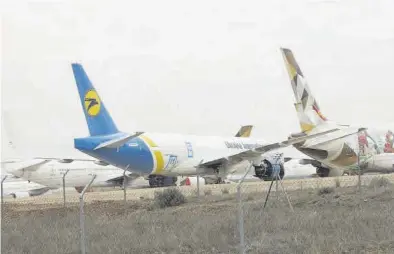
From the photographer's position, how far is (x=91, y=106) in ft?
75.6

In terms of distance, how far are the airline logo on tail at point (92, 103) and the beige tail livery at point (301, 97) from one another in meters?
7.30

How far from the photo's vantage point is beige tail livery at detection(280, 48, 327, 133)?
22750 millimetres

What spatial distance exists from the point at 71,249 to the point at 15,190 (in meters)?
41.6

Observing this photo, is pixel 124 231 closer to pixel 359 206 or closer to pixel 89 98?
pixel 359 206

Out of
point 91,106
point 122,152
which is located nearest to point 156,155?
point 122,152

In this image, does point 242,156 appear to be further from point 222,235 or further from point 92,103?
point 222,235

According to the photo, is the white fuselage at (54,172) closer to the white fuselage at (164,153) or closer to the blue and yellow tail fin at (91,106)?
the white fuselage at (164,153)

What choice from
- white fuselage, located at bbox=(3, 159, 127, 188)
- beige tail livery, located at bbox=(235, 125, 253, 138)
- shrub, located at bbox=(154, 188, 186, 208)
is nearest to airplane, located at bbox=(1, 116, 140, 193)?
white fuselage, located at bbox=(3, 159, 127, 188)

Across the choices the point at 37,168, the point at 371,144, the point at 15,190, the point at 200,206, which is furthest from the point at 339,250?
the point at 15,190

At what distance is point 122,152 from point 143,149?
84 centimetres

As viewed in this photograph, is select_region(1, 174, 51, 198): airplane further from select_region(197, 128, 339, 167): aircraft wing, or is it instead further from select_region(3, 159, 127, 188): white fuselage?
select_region(197, 128, 339, 167): aircraft wing

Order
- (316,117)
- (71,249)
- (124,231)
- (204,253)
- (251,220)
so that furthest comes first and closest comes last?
1. (316,117)
2. (251,220)
3. (124,231)
4. (71,249)
5. (204,253)

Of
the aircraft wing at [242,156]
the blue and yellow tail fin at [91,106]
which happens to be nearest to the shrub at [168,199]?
the aircraft wing at [242,156]

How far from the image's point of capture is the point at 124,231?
10523 mm
